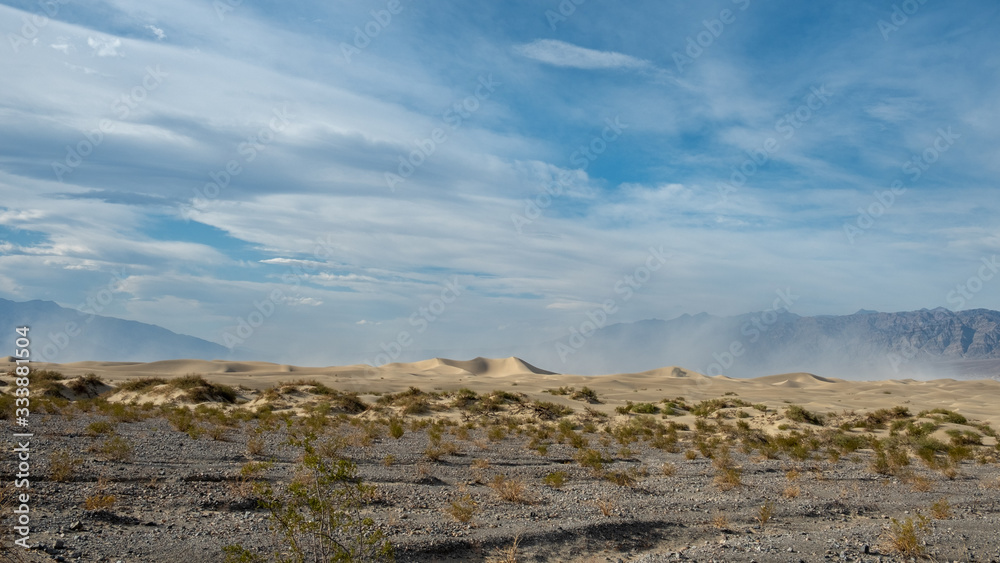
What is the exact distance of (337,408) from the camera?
3184 centimetres

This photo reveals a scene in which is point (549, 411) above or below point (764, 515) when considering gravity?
below

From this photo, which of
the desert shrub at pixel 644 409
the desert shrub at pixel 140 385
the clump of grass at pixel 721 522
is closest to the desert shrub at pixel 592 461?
the clump of grass at pixel 721 522

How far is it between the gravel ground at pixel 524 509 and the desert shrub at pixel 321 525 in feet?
1.74

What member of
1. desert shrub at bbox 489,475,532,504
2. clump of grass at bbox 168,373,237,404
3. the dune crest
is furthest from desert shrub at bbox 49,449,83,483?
the dune crest

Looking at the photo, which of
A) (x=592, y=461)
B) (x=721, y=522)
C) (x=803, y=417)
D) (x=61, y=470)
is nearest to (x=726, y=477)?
(x=592, y=461)

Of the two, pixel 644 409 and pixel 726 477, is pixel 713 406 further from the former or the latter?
pixel 726 477

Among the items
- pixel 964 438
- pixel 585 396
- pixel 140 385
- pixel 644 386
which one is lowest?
pixel 644 386

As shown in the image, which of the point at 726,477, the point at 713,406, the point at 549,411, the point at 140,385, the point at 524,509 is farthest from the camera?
the point at 140,385

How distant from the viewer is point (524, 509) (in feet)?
35.4

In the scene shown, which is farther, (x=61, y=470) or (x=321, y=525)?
(x=61, y=470)

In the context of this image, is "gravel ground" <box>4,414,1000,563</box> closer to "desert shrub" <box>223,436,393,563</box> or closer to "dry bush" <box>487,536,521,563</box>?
"dry bush" <box>487,536,521,563</box>

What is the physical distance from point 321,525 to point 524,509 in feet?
17.7

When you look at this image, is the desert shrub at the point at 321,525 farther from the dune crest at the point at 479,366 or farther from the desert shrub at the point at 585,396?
the dune crest at the point at 479,366

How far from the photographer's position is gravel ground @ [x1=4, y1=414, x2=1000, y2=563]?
8203 mm
